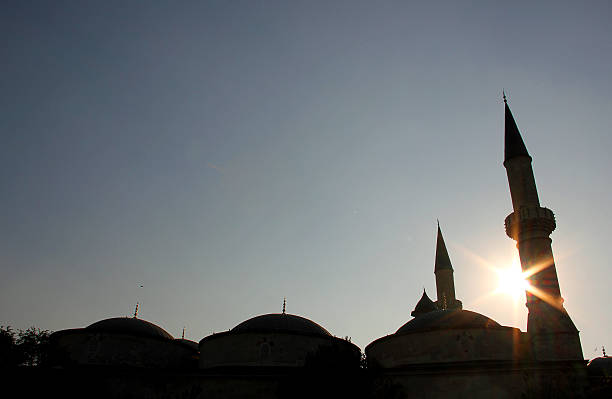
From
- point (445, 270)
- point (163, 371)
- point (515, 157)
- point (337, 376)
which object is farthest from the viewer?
point (445, 270)

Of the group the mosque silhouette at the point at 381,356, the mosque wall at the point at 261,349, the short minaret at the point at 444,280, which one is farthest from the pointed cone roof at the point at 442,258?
the mosque wall at the point at 261,349

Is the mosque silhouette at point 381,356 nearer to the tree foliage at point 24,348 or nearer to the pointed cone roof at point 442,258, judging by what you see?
the tree foliage at point 24,348

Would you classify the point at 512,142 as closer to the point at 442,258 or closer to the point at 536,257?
the point at 536,257

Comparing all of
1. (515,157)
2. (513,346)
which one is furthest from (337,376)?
(515,157)

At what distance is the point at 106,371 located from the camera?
53.7ft

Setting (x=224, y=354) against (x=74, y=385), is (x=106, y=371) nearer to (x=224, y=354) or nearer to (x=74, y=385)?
(x=74, y=385)

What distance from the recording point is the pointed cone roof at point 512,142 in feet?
62.6

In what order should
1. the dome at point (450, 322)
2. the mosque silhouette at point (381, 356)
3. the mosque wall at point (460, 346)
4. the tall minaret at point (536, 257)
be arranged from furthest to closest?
the dome at point (450, 322) → the mosque wall at point (460, 346) → the tall minaret at point (536, 257) → the mosque silhouette at point (381, 356)

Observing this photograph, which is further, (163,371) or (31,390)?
(163,371)

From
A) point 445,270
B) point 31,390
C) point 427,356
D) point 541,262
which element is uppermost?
point 445,270

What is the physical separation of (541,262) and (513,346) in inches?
119

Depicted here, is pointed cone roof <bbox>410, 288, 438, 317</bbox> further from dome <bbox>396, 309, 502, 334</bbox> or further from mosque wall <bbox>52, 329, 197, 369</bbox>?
mosque wall <bbox>52, 329, 197, 369</bbox>

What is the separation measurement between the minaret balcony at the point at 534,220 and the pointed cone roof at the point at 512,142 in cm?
238

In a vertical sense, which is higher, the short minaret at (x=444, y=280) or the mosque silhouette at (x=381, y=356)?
the short minaret at (x=444, y=280)
